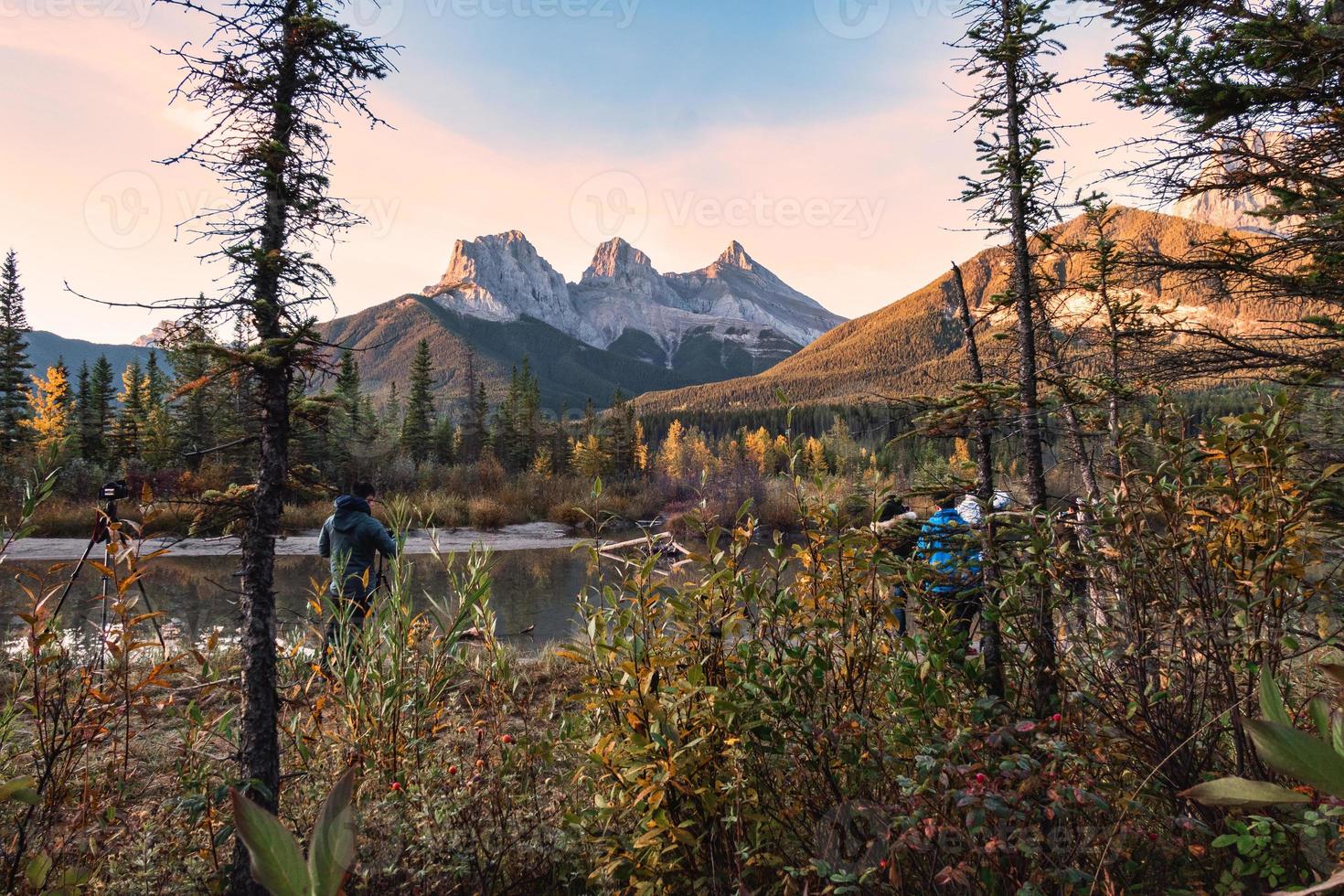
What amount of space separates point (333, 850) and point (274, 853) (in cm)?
4

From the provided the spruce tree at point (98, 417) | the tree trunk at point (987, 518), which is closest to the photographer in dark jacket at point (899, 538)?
the tree trunk at point (987, 518)

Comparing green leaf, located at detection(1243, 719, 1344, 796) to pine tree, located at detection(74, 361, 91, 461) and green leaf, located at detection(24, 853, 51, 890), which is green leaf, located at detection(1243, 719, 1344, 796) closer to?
green leaf, located at detection(24, 853, 51, 890)

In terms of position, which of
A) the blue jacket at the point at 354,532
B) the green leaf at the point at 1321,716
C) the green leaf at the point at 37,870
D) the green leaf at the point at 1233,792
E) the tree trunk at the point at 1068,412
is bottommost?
the blue jacket at the point at 354,532

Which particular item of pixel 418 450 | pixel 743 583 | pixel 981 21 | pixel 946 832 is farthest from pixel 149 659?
pixel 418 450

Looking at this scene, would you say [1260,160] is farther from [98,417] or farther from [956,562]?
[98,417]

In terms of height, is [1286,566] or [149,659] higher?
[1286,566]

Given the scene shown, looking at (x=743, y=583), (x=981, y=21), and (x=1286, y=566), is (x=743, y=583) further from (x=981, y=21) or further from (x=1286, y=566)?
(x=981, y=21)

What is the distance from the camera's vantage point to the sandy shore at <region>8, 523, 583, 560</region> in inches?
691

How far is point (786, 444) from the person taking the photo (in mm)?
2268

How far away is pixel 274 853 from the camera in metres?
0.39

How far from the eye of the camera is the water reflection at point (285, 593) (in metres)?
8.95

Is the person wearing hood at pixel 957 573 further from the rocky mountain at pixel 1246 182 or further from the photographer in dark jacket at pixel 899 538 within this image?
the rocky mountain at pixel 1246 182

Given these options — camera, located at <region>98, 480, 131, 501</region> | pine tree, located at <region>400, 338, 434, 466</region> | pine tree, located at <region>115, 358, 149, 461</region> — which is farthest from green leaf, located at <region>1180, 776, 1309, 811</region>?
pine tree, located at <region>400, 338, 434, 466</region>

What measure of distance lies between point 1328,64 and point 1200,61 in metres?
0.67
